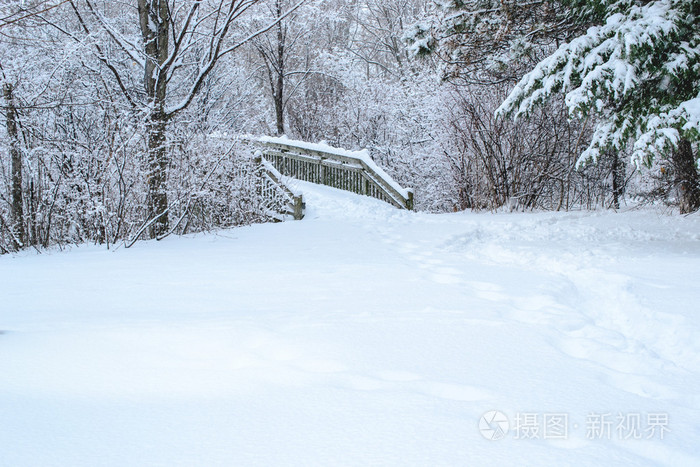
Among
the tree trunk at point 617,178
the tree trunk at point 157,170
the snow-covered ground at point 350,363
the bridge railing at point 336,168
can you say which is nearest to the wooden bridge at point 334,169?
the bridge railing at point 336,168

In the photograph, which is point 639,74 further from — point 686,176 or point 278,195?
point 278,195

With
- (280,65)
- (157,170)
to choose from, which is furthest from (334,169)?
(157,170)

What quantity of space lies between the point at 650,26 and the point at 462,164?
6889 mm

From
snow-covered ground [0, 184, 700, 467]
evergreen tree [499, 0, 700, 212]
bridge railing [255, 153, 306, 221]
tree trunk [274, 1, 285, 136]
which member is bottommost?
snow-covered ground [0, 184, 700, 467]

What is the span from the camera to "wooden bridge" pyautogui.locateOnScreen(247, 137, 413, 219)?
12844mm

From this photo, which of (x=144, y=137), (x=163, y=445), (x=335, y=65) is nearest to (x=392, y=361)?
(x=163, y=445)

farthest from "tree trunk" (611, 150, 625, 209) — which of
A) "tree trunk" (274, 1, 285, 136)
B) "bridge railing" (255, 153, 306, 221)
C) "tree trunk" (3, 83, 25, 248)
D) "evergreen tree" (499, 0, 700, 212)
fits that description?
"tree trunk" (3, 83, 25, 248)

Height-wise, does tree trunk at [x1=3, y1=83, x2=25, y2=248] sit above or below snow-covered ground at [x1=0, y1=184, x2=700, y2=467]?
above

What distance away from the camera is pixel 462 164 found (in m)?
12.4

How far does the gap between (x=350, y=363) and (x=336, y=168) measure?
11.9 meters

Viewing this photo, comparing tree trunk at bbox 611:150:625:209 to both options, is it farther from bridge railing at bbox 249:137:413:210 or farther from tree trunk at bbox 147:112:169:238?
tree trunk at bbox 147:112:169:238

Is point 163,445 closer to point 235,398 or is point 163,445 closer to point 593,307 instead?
point 235,398

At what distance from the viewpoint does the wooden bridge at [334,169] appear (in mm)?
12844

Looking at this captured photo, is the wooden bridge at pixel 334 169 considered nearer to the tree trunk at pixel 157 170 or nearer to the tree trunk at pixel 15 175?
the tree trunk at pixel 157 170
